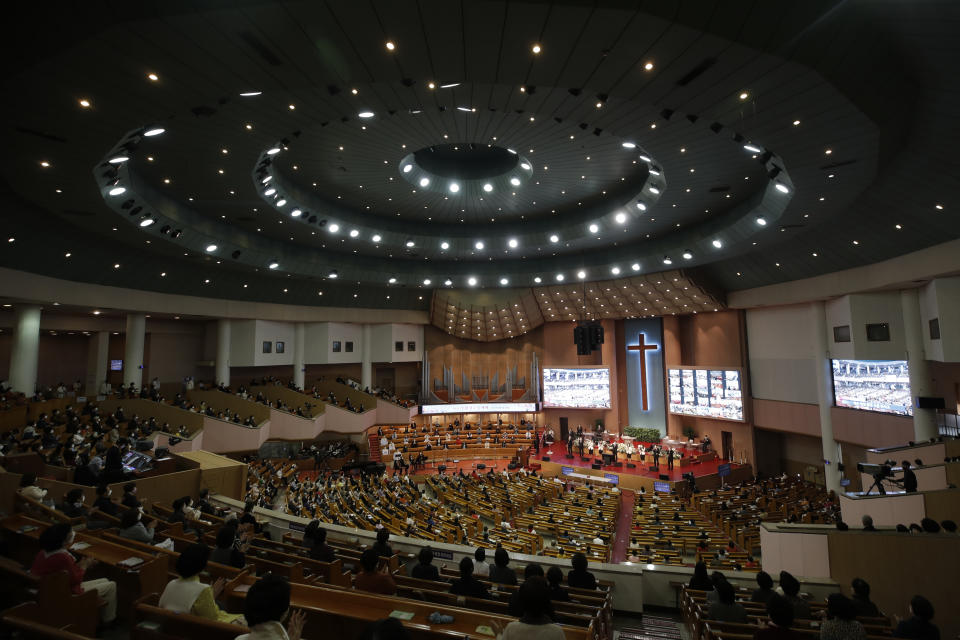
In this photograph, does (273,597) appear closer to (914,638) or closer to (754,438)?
(914,638)

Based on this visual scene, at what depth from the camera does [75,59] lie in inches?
230

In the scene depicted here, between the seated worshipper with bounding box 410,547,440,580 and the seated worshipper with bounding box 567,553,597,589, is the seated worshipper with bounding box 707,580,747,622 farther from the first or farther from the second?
the seated worshipper with bounding box 410,547,440,580

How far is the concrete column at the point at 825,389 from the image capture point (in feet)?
59.3

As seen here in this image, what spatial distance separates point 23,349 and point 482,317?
19.6 meters

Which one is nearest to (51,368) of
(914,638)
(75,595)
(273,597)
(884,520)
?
(75,595)

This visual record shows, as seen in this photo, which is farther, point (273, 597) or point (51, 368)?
point (51, 368)

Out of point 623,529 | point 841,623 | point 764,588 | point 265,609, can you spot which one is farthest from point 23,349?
point 841,623

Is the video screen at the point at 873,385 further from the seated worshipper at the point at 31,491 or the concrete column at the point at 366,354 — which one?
the concrete column at the point at 366,354

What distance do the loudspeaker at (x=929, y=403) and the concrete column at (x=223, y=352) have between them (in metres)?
27.6

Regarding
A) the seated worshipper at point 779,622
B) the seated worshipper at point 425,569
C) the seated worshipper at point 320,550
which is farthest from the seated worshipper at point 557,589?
the seated worshipper at point 320,550

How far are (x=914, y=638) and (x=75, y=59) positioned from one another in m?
11.0

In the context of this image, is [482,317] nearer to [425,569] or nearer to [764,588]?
[425,569]

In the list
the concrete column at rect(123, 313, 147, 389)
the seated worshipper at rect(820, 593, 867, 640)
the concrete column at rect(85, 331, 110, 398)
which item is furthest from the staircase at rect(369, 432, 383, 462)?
the seated worshipper at rect(820, 593, 867, 640)

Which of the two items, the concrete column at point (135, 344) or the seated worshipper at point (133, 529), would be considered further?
the concrete column at point (135, 344)
